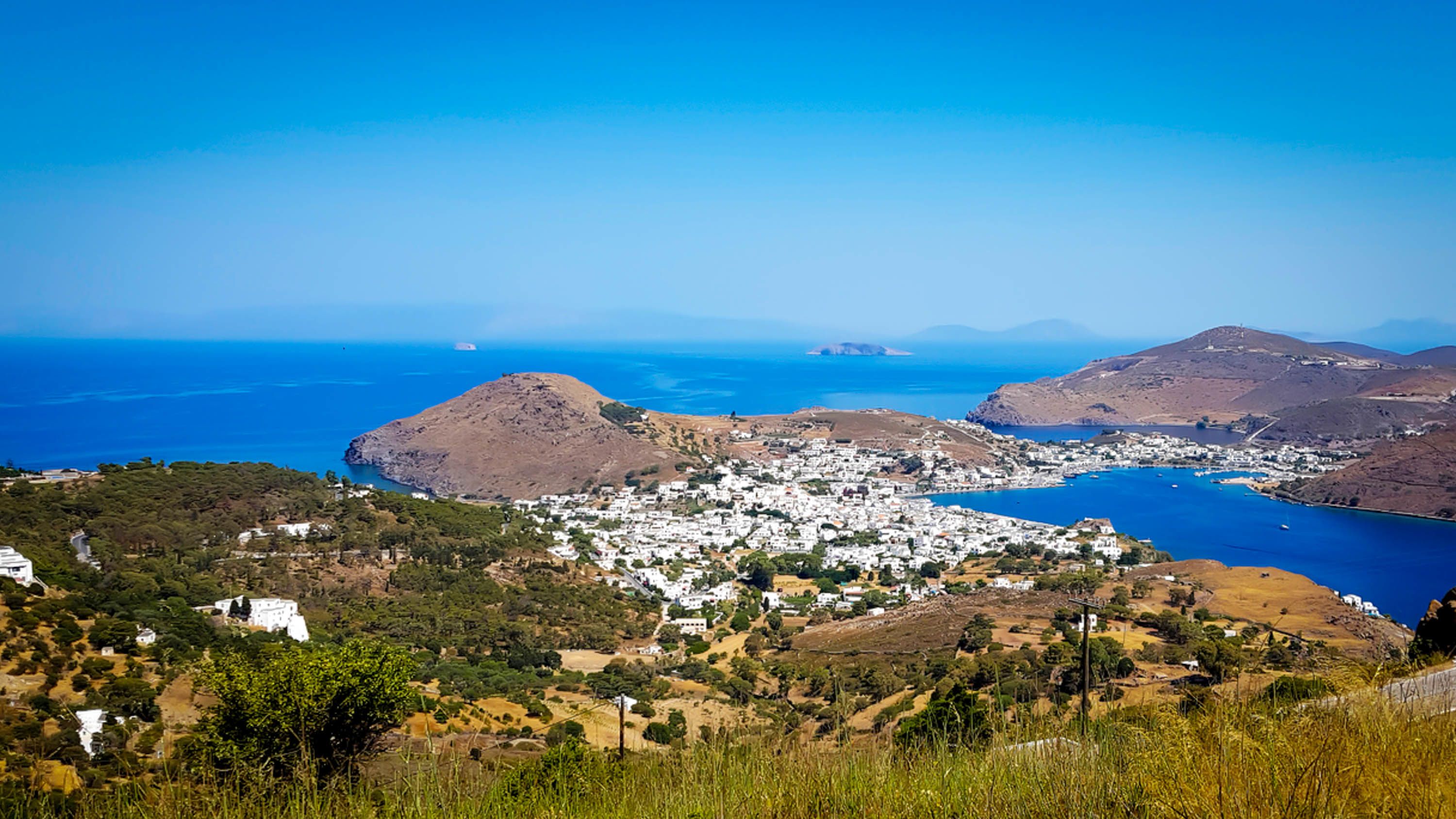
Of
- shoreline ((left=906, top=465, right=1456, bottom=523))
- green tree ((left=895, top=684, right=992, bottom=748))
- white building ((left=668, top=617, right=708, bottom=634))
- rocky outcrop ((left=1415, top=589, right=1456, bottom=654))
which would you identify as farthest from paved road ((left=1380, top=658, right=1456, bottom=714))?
shoreline ((left=906, top=465, right=1456, bottom=523))

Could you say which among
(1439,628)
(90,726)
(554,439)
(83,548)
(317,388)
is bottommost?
(317,388)

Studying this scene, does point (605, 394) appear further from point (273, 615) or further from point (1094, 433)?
point (273, 615)

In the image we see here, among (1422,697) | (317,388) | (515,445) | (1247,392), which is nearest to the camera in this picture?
(1422,697)

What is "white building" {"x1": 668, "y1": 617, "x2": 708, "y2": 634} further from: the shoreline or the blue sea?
the shoreline

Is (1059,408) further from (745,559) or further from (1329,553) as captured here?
(745,559)

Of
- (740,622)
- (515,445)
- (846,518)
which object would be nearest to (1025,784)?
(740,622)
